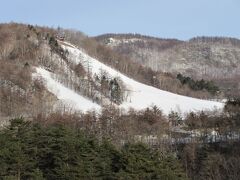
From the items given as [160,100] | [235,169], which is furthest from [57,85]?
[235,169]

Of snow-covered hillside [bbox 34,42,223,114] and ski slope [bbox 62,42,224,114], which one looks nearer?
snow-covered hillside [bbox 34,42,223,114]

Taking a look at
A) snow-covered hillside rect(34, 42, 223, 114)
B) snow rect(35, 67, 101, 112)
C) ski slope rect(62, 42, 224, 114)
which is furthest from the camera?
ski slope rect(62, 42, 224, 114)

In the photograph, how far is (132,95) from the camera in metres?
131

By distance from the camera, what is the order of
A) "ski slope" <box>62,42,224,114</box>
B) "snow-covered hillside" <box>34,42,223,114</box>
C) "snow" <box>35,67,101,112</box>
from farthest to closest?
"ski slope" <box>62,42,224,114</box> < "snow-covered hillside" <box>34,42,223,114</box> < "snow" <box>35,67,101,112</box>

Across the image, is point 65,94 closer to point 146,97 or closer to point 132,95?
point 132,95

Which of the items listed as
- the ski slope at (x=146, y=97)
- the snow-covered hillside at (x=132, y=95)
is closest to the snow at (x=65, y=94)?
the snow-covered hillside at (x=132, y=95)

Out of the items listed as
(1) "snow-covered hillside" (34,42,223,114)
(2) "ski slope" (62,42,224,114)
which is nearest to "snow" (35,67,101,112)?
(1) "snow-covered hillside" (34,42,223,114)

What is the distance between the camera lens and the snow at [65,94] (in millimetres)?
111819

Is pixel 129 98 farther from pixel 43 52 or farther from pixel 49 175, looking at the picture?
pixel 49 175

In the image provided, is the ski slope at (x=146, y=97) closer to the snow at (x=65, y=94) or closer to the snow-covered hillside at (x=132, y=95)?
the snow-covered hillside at (x=132, y=95)

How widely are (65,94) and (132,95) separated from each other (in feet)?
64.4

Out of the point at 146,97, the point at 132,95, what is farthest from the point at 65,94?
the point at 146,97

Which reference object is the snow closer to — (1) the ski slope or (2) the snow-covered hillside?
(2) the snow-covered hillside

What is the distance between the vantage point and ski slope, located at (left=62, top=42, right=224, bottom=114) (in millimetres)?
123844
